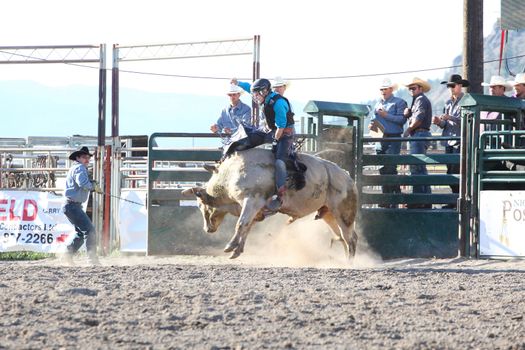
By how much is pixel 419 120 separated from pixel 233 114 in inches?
97.5

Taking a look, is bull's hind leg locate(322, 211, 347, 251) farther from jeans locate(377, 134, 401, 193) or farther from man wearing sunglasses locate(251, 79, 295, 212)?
jeans locate(377, 134, 401, 193)

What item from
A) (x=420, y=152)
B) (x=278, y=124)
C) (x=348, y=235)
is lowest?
(x=348, y=235)

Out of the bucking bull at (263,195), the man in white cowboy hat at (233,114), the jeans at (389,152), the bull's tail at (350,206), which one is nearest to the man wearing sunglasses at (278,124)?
the bucking bull at (263,195)

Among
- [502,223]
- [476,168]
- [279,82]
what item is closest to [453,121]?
[476,168]

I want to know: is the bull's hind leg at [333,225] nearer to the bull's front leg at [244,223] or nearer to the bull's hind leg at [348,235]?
the bull's hind leg at [348,235]

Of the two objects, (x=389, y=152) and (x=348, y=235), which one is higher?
(x=389, y=152)

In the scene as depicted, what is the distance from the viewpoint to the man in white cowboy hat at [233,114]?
44.7 ft

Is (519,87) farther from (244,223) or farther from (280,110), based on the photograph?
(244,223)

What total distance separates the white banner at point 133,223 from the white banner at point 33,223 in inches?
30.1

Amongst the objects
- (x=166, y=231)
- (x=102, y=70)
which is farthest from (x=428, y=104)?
(x=102, y=70)

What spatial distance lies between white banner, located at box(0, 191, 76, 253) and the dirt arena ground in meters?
4.17

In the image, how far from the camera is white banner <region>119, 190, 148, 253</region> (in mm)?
14164

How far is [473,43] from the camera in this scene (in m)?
15.2

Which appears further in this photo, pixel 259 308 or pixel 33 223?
pixel 33 223
